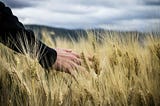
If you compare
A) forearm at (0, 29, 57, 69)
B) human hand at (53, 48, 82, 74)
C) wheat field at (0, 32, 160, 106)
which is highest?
forearm at (0, 29, 57, 69)

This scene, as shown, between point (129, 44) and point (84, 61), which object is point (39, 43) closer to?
point (84, 61)

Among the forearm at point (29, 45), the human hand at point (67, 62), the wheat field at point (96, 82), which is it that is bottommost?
the wheat field at point (96, 82)

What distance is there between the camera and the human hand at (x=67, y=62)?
9.04ft

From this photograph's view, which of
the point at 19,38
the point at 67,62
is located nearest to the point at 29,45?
the point at 19,38

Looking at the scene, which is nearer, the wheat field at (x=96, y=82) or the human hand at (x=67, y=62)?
the wheat field at (x=96, y=82)

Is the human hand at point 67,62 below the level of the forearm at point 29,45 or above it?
below

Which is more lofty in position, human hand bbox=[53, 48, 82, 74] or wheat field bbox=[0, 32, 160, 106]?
human hand bbox=[53, 48, 82, 74]

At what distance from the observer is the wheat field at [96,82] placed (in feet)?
8.45

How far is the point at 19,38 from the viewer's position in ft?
9.53

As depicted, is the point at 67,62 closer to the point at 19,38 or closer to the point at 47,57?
the point at 47,57

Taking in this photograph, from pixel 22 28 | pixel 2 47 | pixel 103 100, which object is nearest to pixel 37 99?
pixel 103 100

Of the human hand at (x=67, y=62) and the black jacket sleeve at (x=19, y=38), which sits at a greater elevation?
the black jacket sleeve at (x=19, y=38)

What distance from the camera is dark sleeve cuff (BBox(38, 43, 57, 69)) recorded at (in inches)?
111

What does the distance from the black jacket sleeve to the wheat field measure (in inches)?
3.6
